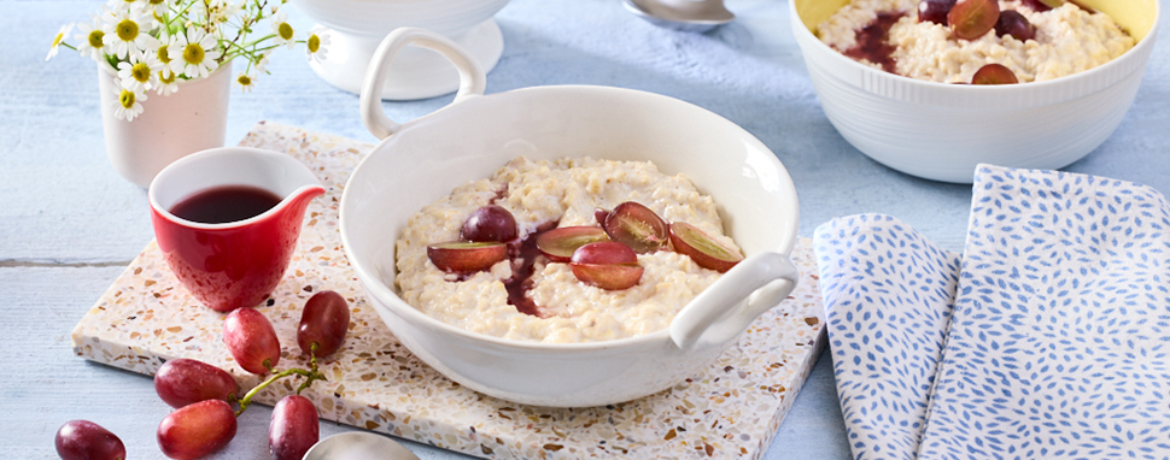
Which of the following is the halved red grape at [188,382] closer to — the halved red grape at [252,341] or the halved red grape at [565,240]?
the halved red grape at [252,341]

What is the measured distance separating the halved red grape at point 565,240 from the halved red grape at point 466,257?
6cm

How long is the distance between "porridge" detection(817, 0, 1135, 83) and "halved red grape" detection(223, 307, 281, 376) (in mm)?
1208

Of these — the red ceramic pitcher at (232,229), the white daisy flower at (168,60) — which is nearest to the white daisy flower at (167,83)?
the white daisy flower at (168,60)

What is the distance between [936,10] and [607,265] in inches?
40.2

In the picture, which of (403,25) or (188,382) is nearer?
(188,382)

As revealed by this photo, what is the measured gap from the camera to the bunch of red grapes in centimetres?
129

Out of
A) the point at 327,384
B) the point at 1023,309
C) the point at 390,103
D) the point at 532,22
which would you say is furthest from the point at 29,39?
the point at 1023,309

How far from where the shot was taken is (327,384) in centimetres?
141

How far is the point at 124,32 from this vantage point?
1.52 m

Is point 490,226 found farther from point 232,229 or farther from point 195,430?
point 195,430

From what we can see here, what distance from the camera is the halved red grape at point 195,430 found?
129 centimetres

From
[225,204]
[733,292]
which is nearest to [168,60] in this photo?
[225,204]

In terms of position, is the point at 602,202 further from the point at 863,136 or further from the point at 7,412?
the point at 7,412

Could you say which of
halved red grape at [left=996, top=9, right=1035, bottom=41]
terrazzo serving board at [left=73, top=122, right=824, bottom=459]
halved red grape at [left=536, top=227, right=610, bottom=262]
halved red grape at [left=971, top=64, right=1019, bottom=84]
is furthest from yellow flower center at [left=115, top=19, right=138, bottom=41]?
halved red grape at [left=996, top=9, right=1035, bottom=41]
